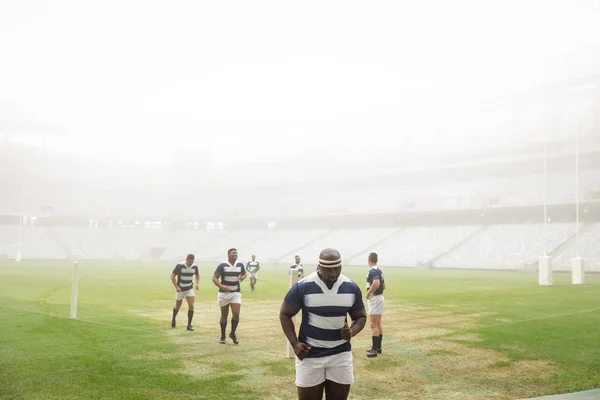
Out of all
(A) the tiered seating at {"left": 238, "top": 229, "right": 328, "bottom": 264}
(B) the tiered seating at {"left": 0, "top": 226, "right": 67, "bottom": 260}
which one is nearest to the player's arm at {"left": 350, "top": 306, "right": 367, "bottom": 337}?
(A) the tiered seating at {"left": 238, "top": 229, "right": 328, "bottom": 264}

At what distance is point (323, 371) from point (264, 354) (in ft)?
21.0

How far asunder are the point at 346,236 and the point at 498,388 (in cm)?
6850

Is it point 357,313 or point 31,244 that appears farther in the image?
point 31,244

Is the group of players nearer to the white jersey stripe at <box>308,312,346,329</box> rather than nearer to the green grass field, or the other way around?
the white jersey stripe at <box>308,312,346,329</box>

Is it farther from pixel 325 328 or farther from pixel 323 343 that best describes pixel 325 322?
pixel 323 343

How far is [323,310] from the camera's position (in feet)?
18.6

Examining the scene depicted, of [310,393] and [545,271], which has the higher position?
[310,393]

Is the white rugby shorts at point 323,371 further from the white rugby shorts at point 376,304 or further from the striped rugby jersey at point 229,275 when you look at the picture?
the striped rugby jersey at point 229,275

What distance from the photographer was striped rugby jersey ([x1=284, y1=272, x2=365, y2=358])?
563 centimetres

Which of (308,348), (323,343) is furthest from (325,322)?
(308,348)

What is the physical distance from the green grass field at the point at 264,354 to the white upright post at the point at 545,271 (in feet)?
Result: 32.6

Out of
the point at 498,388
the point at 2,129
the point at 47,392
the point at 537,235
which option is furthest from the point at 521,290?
the point at 2,129

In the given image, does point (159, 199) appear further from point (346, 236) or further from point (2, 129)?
point (346, 236)

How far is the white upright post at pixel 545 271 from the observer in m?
30.8
